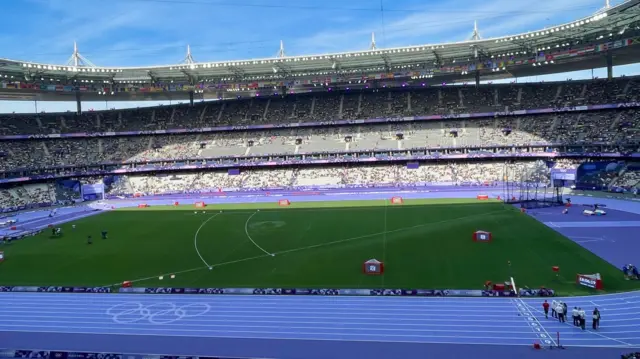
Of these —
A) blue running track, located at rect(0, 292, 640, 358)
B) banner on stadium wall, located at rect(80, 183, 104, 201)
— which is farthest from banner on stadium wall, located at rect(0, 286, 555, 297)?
banner on stadium wall, located at rect(80, 183, 104, 201)

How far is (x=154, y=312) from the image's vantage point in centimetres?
1902

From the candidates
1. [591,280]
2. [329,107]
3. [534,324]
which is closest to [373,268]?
[534,324]

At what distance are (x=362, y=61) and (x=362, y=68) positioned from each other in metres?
2.86

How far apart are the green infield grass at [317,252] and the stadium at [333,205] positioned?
0.65 feet

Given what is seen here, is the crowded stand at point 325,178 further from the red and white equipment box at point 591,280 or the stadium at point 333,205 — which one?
the red and white equipment box at point 591,280

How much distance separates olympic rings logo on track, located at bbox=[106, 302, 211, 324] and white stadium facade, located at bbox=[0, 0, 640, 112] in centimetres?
4178

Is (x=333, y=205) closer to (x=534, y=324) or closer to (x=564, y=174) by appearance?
(x=564, y=174)

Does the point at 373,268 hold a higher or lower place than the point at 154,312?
higher

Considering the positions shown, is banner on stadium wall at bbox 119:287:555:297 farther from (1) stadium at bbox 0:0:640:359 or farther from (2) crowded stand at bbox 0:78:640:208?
(2) crowded stand at bbox 0:78:640:208

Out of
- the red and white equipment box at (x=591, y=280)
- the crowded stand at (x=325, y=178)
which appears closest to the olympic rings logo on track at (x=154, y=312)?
the red and white equipment box at (x=591, y=280)

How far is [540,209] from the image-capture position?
37.7m

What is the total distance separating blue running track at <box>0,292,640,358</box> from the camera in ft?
49.9

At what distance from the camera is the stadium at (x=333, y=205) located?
16.9 meters

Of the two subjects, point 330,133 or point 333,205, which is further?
point 330,133
